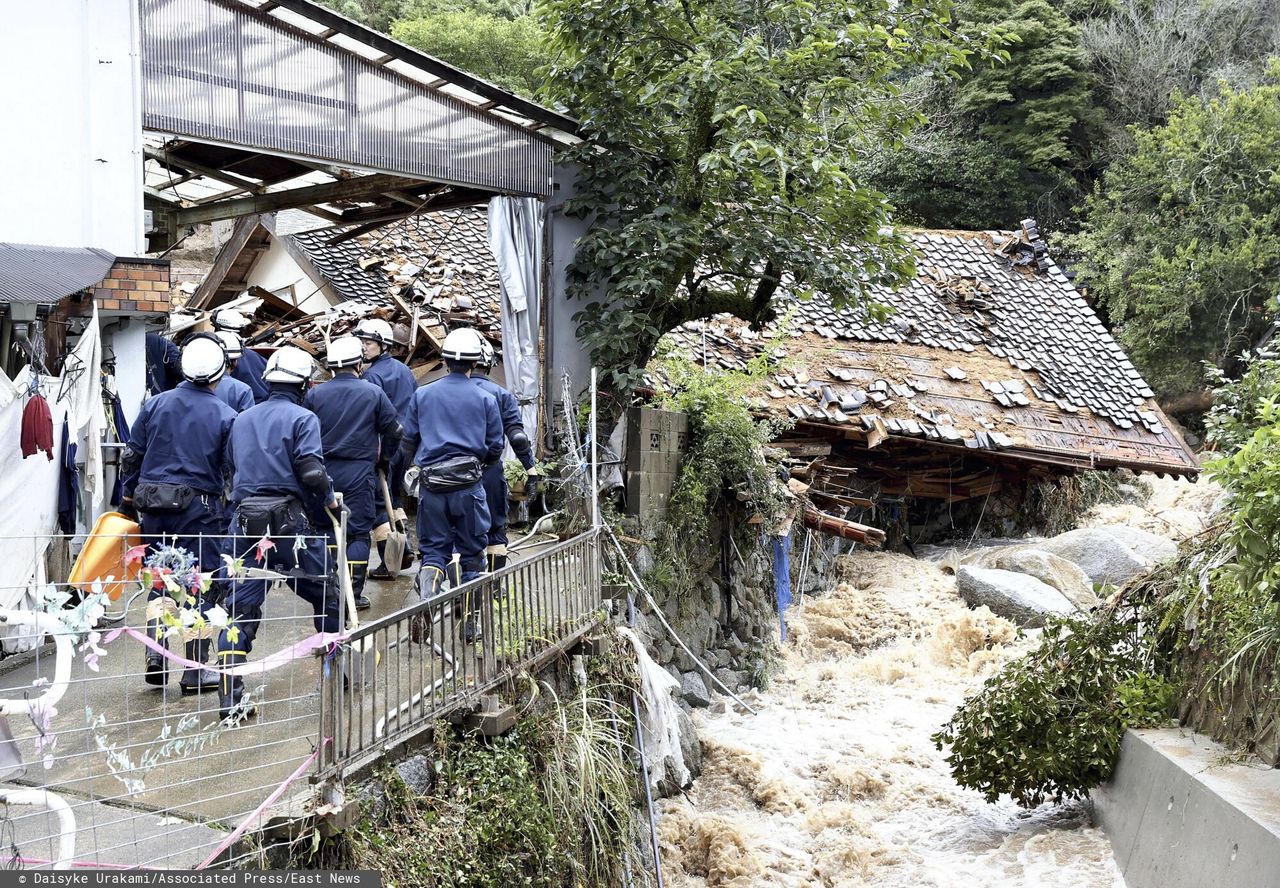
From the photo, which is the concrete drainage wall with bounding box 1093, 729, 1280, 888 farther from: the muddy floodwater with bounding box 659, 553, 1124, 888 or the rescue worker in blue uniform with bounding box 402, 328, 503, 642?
the rescue worker in blue uniform with bounding box 402, 328, 503, 642

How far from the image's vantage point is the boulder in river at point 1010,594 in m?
15.6

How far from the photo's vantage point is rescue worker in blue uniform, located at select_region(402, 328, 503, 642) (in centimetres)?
792

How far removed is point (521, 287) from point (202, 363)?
5.00 meters

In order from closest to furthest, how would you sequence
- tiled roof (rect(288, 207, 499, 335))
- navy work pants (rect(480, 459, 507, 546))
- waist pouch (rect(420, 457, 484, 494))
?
waist pouch (rect(420, 457, 484, 494)) < navy work pants (rect(480, 459, 507, 546)) < tiled roof (rect(288, 207, 499, 335))

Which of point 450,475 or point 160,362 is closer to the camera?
point 450,475

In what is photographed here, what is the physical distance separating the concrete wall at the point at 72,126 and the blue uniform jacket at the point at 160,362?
1.07 meters

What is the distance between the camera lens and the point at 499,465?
8562mm

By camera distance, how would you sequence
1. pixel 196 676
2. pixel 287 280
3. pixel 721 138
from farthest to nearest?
pixel 287 280, pixel 721 138, pixel 196 676

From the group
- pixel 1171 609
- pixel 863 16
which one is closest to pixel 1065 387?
pixel 863 16

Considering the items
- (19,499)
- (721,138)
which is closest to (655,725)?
(19,499)

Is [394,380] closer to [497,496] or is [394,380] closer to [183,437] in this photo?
[497,496]

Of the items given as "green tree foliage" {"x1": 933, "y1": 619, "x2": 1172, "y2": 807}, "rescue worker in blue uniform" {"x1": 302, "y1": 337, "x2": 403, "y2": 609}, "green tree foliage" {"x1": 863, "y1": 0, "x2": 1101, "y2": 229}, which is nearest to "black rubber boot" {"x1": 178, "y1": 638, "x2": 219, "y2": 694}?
"rescue worker in blue uniform" {"x1": 302, "y1": 337, "x2": 403, "y2": 609}

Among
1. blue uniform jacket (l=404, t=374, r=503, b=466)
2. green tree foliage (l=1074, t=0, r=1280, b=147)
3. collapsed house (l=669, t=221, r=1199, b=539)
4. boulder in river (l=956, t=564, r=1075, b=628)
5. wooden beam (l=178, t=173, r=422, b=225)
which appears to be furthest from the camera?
green tree foliage (l=1074, t=0, r=1280, b=147)

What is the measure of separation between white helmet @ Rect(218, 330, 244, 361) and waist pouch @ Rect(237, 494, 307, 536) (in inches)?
90.0
